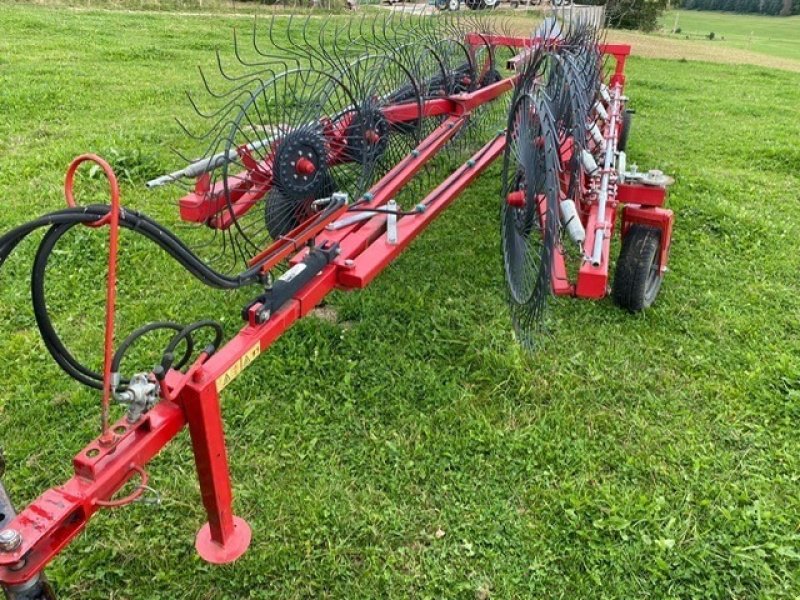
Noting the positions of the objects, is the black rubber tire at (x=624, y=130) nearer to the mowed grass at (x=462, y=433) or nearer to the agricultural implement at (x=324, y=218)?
the agricultural implement at (x=324, y=218)

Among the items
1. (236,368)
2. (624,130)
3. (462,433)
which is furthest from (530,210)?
(624,130)

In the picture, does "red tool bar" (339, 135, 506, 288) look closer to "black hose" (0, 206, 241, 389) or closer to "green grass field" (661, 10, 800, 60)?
"black hose" (0, 206, 241, 389)

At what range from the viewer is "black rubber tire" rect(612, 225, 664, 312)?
389 centimetres

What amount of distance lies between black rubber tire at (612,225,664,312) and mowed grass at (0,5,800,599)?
0.12 metres

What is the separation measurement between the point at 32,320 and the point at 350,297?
5.92ft

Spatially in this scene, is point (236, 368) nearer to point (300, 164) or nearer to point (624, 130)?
point (300, 164)

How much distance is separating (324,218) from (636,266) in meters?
2.03

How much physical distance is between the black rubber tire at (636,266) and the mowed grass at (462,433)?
122 mm

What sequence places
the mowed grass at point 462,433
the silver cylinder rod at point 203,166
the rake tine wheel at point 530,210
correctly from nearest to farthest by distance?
1. the mowed grass at point 462,433
2. the rake tine wheel at point 530,210
3. the silver cylinder rod at point 203,166

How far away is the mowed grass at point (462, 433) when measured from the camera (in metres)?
2.52

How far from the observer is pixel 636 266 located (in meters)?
3.91

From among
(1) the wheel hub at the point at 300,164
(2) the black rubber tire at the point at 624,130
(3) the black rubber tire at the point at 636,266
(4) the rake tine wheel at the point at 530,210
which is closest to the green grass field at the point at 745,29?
(2) the black rubber tire at the point at 624,130

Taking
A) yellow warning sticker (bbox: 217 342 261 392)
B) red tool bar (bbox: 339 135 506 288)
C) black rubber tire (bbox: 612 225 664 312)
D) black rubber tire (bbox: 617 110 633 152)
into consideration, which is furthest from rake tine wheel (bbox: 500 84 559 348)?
black rubber tire (bbox: 617 110 633 152)

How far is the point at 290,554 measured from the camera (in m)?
2.55
